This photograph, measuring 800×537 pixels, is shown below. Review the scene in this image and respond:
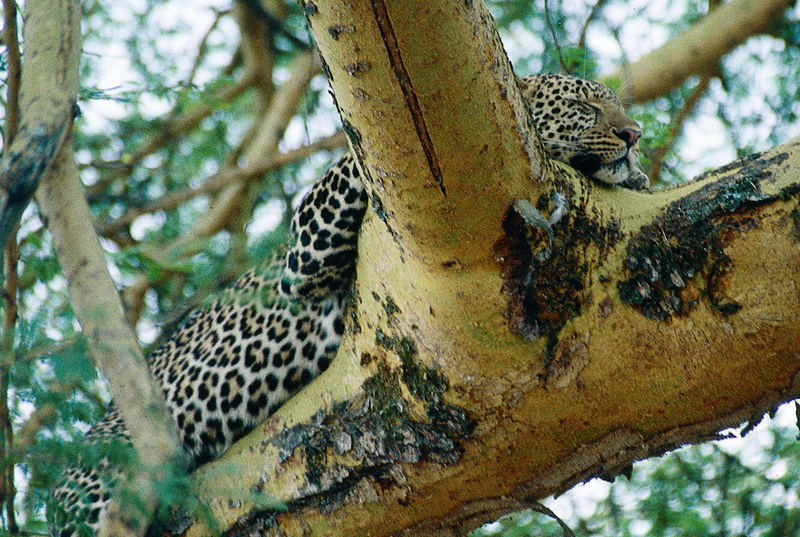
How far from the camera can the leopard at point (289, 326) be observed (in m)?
4.14

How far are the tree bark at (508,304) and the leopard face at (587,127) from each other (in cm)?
129

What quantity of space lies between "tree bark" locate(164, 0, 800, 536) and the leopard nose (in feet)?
5.13

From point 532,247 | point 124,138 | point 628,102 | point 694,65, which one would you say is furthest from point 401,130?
point 124,138

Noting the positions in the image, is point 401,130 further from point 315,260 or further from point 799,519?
point 799,519

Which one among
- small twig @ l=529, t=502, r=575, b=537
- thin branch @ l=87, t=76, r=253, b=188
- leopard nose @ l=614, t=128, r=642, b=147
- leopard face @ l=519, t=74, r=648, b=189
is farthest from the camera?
thin branch @ l=87, t=76, r=253, b=188

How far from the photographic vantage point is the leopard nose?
4.43m

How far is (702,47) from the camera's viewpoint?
668cm

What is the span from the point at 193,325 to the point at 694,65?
4.39 metres

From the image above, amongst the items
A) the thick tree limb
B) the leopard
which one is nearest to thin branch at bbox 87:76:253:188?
the leopard

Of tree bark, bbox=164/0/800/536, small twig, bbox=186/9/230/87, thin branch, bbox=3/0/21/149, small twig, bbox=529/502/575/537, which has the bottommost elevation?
small twig, bbox=529/502/575/537

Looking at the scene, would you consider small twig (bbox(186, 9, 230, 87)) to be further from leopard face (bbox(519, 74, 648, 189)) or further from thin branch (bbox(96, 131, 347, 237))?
leopard face (bbox(519, 74, 648, 189))

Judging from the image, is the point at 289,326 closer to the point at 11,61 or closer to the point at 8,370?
the point at 8,370

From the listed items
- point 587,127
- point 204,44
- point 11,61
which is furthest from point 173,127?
point 11,61

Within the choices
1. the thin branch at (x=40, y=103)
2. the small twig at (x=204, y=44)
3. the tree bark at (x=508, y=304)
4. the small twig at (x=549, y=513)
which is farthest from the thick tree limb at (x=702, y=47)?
the thin branch at (x=40, y=103)
